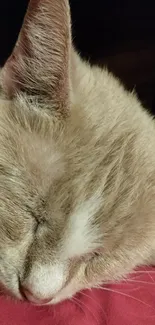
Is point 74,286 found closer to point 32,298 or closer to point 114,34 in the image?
point 32,298

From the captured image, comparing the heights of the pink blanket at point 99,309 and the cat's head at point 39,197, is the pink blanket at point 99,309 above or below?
below

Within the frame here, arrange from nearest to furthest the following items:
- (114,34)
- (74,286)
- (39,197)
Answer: (39,197)
(74,286)
(114,34)

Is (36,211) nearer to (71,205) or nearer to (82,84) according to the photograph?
(71,205)

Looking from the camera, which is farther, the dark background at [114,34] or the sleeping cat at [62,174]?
the dark background at [114,34]

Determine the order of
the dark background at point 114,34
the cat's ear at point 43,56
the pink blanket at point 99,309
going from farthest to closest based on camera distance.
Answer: the dark background at point 114,34 < the pink blanket at point 99,309 < the cat's ear at point 43,56

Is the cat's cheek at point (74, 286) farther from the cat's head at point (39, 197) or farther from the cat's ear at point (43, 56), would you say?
the cat's ear at point (43, 56)

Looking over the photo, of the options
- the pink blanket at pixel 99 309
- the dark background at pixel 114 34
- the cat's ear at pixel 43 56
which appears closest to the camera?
the cat's ear at pixel 43 56

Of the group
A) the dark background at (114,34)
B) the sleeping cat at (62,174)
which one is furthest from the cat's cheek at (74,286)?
the dark background at (114,34)

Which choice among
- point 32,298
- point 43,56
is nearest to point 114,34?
point 43,56
